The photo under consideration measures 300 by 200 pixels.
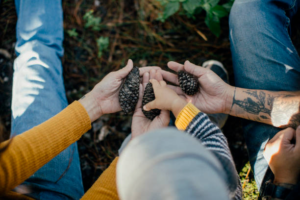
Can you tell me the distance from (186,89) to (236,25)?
92 cm

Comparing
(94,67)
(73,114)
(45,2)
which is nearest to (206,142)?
(73,114)

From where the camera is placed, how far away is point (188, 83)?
202cm

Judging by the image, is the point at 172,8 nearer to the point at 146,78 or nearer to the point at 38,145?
the point at 146,78

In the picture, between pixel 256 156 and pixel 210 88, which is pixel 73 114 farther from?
pixel 256 156

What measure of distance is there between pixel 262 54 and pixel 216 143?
3.74ft

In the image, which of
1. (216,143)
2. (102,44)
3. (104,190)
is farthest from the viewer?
(102,44)

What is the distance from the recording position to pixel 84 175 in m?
2.74

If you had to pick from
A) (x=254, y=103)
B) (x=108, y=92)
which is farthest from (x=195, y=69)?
(x=108, y=92)

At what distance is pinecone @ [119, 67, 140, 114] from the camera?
2049 mm

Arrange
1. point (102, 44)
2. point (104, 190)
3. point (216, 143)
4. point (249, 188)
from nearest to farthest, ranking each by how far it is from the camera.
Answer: point (216, 143)
point (104, 190)
point (249, 188)
point (102, 44)

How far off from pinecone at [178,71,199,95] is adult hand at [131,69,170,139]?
275mm

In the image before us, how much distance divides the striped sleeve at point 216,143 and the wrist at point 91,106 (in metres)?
1.01

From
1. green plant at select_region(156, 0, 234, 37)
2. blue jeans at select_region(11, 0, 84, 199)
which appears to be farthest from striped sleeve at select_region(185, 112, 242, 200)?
blue jeans at select_region(11, 0, 84, 199)

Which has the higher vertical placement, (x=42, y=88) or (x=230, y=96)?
(x=42, y=88)
